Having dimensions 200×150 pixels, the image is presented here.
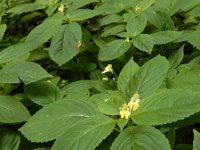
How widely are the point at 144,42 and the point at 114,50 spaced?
0.47 feet

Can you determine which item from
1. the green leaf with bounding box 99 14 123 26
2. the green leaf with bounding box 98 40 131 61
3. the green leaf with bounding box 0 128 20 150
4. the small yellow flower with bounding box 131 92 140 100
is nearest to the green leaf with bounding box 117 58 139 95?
the small yellow flower with bounding box 131 92 140 100

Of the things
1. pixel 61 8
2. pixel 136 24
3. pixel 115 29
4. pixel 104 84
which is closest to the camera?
pixel 104 84

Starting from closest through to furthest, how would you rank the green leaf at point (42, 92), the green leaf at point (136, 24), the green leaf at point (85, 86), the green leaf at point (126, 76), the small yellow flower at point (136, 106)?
1. the small yellow flower at point (136, 106)
2. the green leaf at point (126, 76)
3. the green leaf at point (42, 92)
4. the green leaf at point (85, 86)
5. the green leaf at point (136, 24)

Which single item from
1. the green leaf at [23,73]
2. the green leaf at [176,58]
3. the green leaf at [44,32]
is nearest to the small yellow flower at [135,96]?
the green leaf at [23,73]

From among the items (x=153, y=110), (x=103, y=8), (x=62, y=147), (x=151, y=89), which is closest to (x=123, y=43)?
(x=103, y=8)

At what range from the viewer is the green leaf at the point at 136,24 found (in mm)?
1542

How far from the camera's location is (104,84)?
1.43 metres

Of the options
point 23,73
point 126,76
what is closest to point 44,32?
point 23,73

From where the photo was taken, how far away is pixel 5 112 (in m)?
1.20

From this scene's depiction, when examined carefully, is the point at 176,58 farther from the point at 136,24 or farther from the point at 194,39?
the point at 136,24

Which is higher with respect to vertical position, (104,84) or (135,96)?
(135,96)

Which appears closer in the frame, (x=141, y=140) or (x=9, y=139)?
(x=141, y=140)

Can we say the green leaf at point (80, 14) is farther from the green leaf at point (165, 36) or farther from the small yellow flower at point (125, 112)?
the small yellow flower at point (125, 112)

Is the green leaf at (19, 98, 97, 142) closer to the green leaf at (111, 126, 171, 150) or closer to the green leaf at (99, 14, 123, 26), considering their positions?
the green leaf at (111, 126, 171, 150)
